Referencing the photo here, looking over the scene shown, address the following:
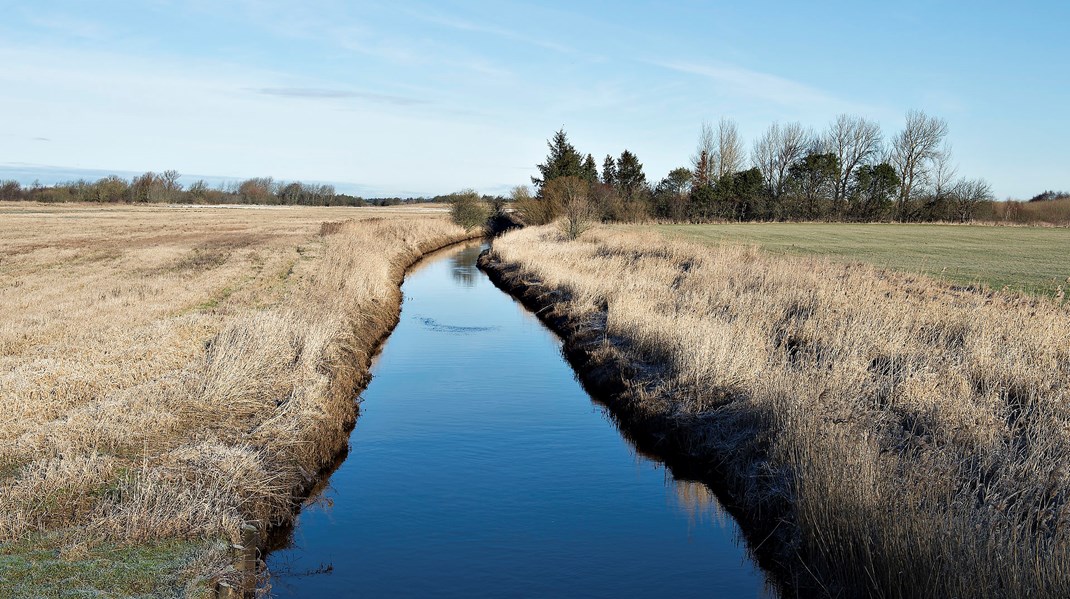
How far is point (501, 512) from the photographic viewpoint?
824 centimetres

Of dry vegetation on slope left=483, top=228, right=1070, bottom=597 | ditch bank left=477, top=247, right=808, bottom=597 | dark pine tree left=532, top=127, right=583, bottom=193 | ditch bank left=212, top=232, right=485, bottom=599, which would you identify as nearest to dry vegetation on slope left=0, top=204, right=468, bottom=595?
ditch bank left=212, top=232, right=485, bottom=599

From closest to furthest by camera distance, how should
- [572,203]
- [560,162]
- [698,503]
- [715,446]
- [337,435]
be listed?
1. [698,503]
2. [715,446]
3. [337,435]
4. [572,203]
5. [560,162]

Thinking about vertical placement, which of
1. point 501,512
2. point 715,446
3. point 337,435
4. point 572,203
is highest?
point 572,203

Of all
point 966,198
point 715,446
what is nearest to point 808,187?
point 966,198

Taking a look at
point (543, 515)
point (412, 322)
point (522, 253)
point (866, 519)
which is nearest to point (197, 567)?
point (543, 515)

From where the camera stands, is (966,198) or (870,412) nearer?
(870,412)

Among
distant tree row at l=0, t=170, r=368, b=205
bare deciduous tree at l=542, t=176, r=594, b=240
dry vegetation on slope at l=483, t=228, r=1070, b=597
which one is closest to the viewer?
dry vegetation on slope at l=483, t=228, r=1070, b=597

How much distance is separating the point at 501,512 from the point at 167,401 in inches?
166

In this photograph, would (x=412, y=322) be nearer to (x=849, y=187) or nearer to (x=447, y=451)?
(x=447, y=451)

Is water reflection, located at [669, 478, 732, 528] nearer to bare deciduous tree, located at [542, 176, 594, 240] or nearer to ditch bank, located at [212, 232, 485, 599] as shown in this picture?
ditch bank, located at [212, 232, 485, 599]

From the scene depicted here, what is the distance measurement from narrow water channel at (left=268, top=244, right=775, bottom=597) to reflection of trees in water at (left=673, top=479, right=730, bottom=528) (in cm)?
2

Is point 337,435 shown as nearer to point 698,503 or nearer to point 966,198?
point 698,503

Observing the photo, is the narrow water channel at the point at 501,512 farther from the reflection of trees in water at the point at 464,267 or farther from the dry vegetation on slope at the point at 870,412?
the reflection of trees in water at the point at 464,267

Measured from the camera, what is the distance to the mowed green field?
20594mm
